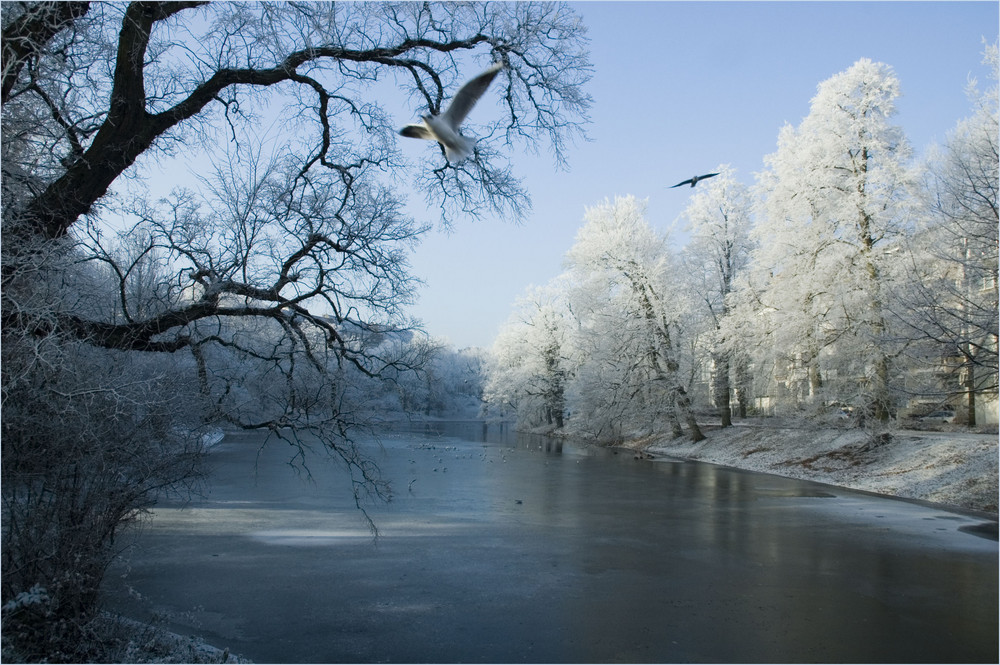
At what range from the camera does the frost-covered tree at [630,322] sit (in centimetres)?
3028

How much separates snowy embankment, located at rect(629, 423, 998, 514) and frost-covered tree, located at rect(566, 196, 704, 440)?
3.15 metres

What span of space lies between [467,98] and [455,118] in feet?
0.79

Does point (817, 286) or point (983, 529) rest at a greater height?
Result: point (817, 286)

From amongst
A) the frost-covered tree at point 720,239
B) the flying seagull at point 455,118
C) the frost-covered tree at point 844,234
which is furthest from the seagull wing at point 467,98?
the frost-covered tree at point 720,239

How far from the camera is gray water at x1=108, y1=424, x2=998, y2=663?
6738 mm

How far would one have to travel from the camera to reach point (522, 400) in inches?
1982

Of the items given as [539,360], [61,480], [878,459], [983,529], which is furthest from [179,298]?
[539,360]

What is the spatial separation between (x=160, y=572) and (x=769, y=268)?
22.3 metres

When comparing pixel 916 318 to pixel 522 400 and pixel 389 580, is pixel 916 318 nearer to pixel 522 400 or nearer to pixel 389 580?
pixel 389 580

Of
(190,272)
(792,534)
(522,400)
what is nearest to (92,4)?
(190,272)

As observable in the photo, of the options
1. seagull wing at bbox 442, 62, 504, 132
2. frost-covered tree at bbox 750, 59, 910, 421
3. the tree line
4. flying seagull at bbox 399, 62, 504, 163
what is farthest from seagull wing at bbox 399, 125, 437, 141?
frost-covered tree at bbox 750, 59, 910, 421

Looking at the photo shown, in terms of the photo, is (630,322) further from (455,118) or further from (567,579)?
(455,118)

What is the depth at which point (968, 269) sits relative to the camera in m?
14.0

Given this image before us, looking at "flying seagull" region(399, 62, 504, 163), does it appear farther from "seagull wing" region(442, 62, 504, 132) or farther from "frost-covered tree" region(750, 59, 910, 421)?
"frost-covered tree" region(750, 59, 910, 421)
